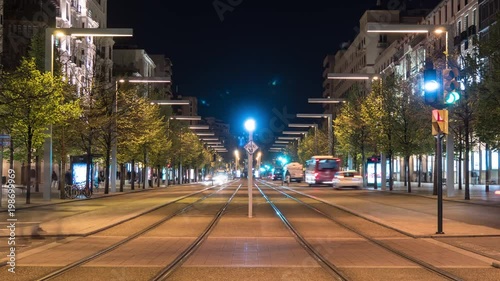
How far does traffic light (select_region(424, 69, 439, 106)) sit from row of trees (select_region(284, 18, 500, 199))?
12.6 m

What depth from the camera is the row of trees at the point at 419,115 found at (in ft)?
104

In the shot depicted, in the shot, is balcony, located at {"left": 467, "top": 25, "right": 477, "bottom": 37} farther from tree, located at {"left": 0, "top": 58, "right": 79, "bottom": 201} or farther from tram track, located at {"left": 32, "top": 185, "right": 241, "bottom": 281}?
tram track, located at {"left": 32, "top": 185, "right": 241, "bottom": 281}

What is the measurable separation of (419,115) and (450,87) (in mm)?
23561

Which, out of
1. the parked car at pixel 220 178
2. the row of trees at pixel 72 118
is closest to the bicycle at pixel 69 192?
the row of trees at pixel 72 118

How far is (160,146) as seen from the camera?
2539 inches

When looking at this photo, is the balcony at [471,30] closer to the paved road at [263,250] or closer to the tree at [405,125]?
the tree at [405,125]

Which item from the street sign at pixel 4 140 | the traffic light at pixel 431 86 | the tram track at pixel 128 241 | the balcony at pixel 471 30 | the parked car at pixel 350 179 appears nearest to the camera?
the tram track at pixel 128 241

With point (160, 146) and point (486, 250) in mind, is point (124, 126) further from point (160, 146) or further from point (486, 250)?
point (486, 250)

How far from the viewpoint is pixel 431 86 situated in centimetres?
1827

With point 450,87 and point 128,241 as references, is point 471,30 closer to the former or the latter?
point 450,87

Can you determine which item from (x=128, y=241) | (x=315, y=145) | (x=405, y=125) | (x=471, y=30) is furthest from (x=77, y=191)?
(x=315, y=145)

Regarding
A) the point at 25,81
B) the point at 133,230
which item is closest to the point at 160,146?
the point at 25,81

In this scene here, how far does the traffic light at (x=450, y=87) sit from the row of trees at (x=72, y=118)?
590 inches

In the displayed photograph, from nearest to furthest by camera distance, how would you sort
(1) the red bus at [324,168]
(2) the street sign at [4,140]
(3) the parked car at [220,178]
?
(2) the street sign at [4,140], (1) the red bus at [324,168], (3) the parked car at [220,178]
